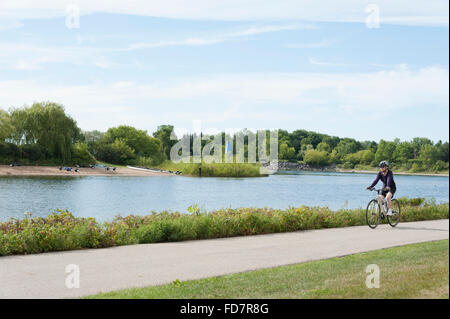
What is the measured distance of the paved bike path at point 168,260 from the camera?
20.2 feet

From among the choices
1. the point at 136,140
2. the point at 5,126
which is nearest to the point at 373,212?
the point at 5,126

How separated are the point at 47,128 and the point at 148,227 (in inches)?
1785

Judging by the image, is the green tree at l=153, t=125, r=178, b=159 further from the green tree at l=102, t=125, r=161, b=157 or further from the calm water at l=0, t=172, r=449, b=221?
the calm water at l=0, t=172, r=449, b=221

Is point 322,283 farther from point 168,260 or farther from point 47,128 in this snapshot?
point 47,128

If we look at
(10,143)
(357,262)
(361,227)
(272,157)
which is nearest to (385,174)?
(361,227)

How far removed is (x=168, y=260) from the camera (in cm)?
782

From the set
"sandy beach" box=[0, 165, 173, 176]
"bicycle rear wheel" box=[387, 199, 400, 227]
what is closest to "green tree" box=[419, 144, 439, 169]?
"bicycle rear wheel" box=[387, 199, 400, 227]

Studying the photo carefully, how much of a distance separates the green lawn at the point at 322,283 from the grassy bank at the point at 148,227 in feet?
11.3

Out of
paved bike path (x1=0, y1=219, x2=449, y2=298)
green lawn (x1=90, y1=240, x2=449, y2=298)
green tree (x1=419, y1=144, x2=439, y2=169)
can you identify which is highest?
green tree (x1=419, y1=144, x2=439, y2=169)

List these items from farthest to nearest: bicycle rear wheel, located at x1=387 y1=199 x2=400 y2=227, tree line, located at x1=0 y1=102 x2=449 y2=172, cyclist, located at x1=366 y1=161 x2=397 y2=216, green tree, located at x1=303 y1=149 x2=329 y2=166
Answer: green tree, located at x1=303 y1=149 x2=329 y2=166 → tree line, located at x1=0 y1=102 x2=449 y2=172 → bicycle rear wheel, located at x1=387 y1=199 x2=400 y2=227 → cyclist, located at x1=366 y1=161 x2=397 y2=216

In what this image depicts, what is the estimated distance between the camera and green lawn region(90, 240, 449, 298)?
215 inches
